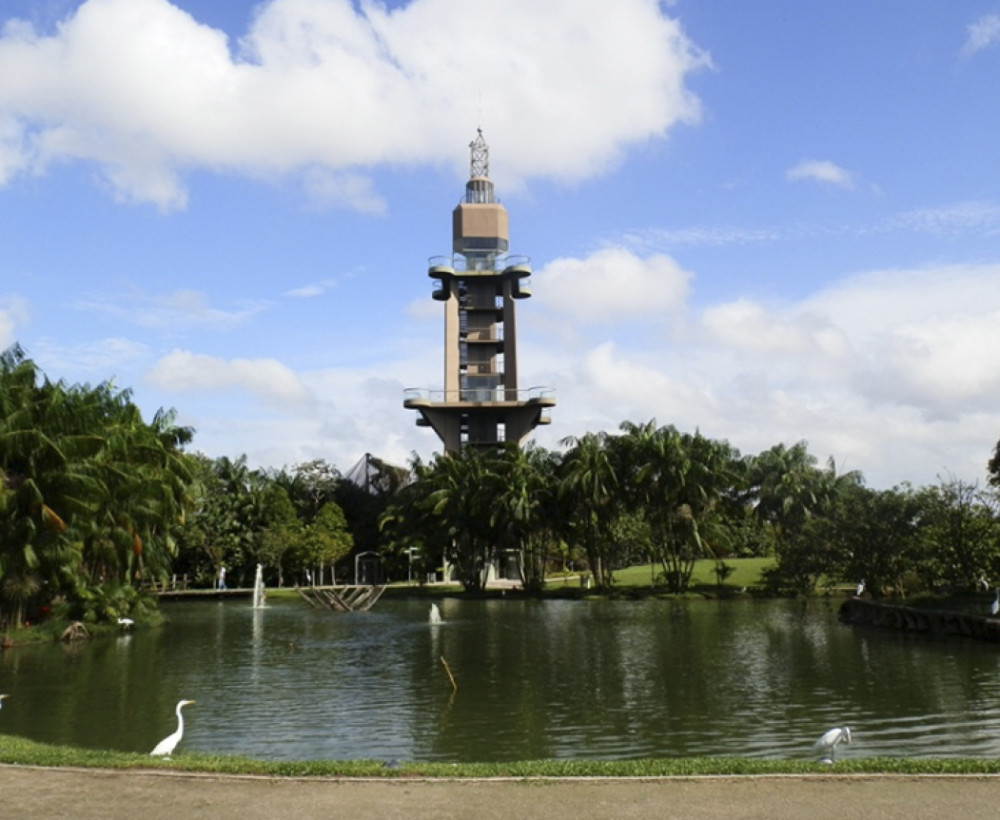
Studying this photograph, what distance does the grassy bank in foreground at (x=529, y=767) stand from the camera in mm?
10695

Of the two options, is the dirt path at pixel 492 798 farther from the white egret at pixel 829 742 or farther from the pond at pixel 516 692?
the pond at pixel 516 692

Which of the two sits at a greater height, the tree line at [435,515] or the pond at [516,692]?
the tree line at [435,515]

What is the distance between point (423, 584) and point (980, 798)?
61595 millimetres

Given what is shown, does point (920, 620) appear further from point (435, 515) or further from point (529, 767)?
point (435, 515)

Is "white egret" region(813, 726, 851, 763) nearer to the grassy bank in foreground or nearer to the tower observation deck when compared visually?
the grassy bank in foreground

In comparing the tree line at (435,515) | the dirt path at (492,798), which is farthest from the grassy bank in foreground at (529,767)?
the tree line at (435,515)

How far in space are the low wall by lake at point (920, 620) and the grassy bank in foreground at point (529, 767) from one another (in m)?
22.5

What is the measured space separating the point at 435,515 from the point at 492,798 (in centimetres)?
5515

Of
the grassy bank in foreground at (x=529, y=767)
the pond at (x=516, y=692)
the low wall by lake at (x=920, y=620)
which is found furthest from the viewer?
the low wall by lake at (x=920, y=620)

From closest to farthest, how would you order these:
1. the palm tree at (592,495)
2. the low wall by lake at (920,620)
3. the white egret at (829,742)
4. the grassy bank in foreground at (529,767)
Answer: the grassy bank in foreground at (529,767)
the white egret at (829,742)
the low wall by lake at (920,620)
the palm tree at (592,495)

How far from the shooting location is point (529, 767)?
1120 centimetres

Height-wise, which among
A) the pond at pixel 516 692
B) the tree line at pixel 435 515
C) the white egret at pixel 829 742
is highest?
the tree line at pixel 435 515

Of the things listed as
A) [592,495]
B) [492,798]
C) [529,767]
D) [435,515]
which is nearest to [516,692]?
[529,767]

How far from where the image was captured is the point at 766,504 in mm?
73000
